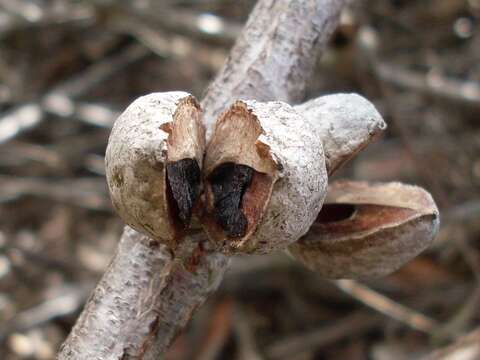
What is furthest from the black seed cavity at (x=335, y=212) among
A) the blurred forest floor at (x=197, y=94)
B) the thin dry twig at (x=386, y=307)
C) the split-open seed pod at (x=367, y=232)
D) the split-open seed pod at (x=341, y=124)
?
the thin dry twig at (x=386, y=307)

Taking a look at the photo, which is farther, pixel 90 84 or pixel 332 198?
pixel 90 84

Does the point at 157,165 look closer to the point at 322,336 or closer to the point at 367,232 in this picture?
the point at 367,232

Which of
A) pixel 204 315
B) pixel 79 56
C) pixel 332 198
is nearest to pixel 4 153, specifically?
pixel 79 56

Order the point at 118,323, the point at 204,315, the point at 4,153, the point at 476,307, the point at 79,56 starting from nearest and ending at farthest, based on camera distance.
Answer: the point at 118,323
the point at 476,307
the point at 204,315
the point at 4,153
the point at 79,56

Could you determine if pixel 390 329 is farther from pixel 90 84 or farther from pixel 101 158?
pixel 90 84

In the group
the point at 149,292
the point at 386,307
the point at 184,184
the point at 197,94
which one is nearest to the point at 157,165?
the point at 184,184

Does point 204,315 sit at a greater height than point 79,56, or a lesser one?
lesser

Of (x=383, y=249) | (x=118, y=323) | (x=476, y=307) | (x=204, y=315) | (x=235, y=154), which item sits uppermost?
(x=235, y=154)
